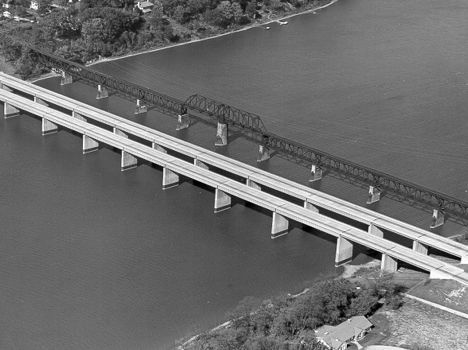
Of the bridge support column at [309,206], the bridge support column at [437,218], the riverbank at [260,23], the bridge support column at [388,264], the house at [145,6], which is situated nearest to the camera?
the bridge support column at [388,264]

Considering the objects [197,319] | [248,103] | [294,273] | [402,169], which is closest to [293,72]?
[248,103]

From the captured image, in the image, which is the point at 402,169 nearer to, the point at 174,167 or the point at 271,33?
the point at 174,167

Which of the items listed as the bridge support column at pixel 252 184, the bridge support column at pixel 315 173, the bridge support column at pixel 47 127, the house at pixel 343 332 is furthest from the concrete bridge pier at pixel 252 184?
the bridge support column at pixel 47 127

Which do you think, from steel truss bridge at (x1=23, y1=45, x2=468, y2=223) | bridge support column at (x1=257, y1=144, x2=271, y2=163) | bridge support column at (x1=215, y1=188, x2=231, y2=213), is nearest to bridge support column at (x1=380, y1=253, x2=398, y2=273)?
steel truss bridge at (x1=23, y1=45, x2=468, y2=223)

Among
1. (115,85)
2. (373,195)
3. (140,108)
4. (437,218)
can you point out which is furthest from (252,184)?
(115,85)

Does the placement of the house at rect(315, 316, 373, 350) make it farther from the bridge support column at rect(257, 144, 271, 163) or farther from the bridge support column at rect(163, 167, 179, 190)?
the bridge support column at rect(257, 144, 271, 163)

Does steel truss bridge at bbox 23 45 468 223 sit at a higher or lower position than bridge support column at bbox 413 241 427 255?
higher

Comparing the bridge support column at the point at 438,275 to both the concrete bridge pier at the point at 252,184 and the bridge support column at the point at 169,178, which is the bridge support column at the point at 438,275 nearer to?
the concrete bridge pier at the point at 252,184
